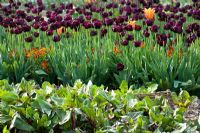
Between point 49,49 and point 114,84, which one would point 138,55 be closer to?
point 114,84

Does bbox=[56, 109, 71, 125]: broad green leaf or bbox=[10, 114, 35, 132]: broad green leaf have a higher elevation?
bbox=[56, 109, 71, 125]: broad green leaf

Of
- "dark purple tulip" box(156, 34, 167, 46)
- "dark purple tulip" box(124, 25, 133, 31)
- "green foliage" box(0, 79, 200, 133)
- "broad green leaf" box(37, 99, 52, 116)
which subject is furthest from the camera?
"dark purple tulip" box(124, 25, 133, 31)

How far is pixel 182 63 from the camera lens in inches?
199

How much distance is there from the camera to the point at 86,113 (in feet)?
10.0

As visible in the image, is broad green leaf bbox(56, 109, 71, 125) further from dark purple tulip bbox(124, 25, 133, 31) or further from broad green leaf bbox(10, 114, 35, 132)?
dark purple tulip bbox(124, 25, 133, 31)

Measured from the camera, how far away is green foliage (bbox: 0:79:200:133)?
293cm

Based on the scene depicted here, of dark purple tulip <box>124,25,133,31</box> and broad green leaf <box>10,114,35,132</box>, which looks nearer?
broad green leaf <box>10,114,35,132</box>

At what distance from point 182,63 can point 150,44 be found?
2.06 ft

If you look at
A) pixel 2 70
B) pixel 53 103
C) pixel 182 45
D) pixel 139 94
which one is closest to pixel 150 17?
pixel 182 45

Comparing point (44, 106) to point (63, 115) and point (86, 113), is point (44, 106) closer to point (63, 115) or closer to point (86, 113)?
point (63, 115)

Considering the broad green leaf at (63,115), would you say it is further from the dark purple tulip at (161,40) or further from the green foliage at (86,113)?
the dark purple tulip at (161,40)

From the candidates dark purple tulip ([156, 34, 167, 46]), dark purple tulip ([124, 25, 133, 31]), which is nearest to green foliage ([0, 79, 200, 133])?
dark purple tulip ([156, 34, 167, 46])

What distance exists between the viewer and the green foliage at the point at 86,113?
2.93 m

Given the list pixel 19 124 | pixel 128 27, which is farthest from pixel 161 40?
pixel 19 124
